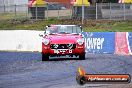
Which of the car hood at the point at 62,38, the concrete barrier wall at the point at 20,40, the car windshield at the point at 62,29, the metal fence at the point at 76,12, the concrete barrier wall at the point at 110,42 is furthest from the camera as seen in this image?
the metal fence at the point at 76,12

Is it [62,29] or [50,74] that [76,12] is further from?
[50,74]

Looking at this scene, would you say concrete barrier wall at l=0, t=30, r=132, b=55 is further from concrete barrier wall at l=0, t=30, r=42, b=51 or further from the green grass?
the green grass

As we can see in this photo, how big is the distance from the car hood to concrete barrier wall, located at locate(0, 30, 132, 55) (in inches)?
286

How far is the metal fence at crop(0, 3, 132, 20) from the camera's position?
50125mm

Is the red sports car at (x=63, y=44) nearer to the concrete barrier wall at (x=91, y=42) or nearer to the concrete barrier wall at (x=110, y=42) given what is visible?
the concrete barrier wall at (x=110, y=42)

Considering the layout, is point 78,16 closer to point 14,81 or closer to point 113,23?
point 113,23

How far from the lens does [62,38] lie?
24953 millimetres


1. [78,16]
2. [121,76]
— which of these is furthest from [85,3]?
[121,76]

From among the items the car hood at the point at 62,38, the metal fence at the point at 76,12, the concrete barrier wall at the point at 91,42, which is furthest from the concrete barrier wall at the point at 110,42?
the metal fence at the point at 76,12

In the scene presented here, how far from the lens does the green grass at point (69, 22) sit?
48.5 meters

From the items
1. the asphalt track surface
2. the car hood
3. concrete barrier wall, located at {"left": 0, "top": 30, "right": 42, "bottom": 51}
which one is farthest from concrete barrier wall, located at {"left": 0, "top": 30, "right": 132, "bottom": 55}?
the asphalt track surface

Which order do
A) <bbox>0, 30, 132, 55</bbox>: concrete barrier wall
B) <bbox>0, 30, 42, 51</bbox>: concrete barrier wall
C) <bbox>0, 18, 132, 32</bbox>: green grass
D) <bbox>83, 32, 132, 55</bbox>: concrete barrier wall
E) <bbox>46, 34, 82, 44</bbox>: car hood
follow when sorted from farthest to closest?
<bbox>0, 18, 132, 32</bbox>: green grass < <bbox>0, 30, 42, 51</bbox>: concrete barrier wall < <bbox>0, 30, 132, 55</bbox>: concrete barrier wall < <bbox>83, 32, 132, 55</bbox>: concrete barrier wall < <bbox>46, 34, 82, 44</bbox>: car hood

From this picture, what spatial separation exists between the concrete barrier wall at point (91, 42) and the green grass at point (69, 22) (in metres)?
11.1

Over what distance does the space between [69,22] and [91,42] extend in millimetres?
17292
